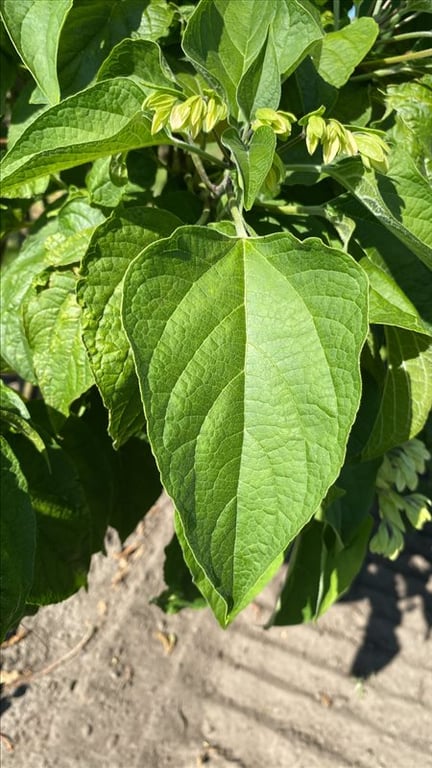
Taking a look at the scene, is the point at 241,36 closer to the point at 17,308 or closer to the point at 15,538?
the point at 17,308

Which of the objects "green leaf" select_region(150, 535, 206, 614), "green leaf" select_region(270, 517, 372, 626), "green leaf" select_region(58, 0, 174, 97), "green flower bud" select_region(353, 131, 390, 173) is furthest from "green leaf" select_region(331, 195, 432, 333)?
"green leaf" select_region(150, 535, 206, 614)

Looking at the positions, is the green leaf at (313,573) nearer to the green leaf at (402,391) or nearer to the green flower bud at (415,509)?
the green flower bud at (415,509)

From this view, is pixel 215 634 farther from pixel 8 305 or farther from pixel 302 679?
pixel 8 305

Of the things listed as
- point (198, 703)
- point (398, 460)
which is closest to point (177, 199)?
point (398, 460)

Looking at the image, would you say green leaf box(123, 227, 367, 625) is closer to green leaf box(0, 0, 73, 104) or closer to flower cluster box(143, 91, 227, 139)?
flower cluster box(143, 91, 227, 139)

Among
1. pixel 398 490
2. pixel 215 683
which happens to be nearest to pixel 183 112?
pixel 398 490
